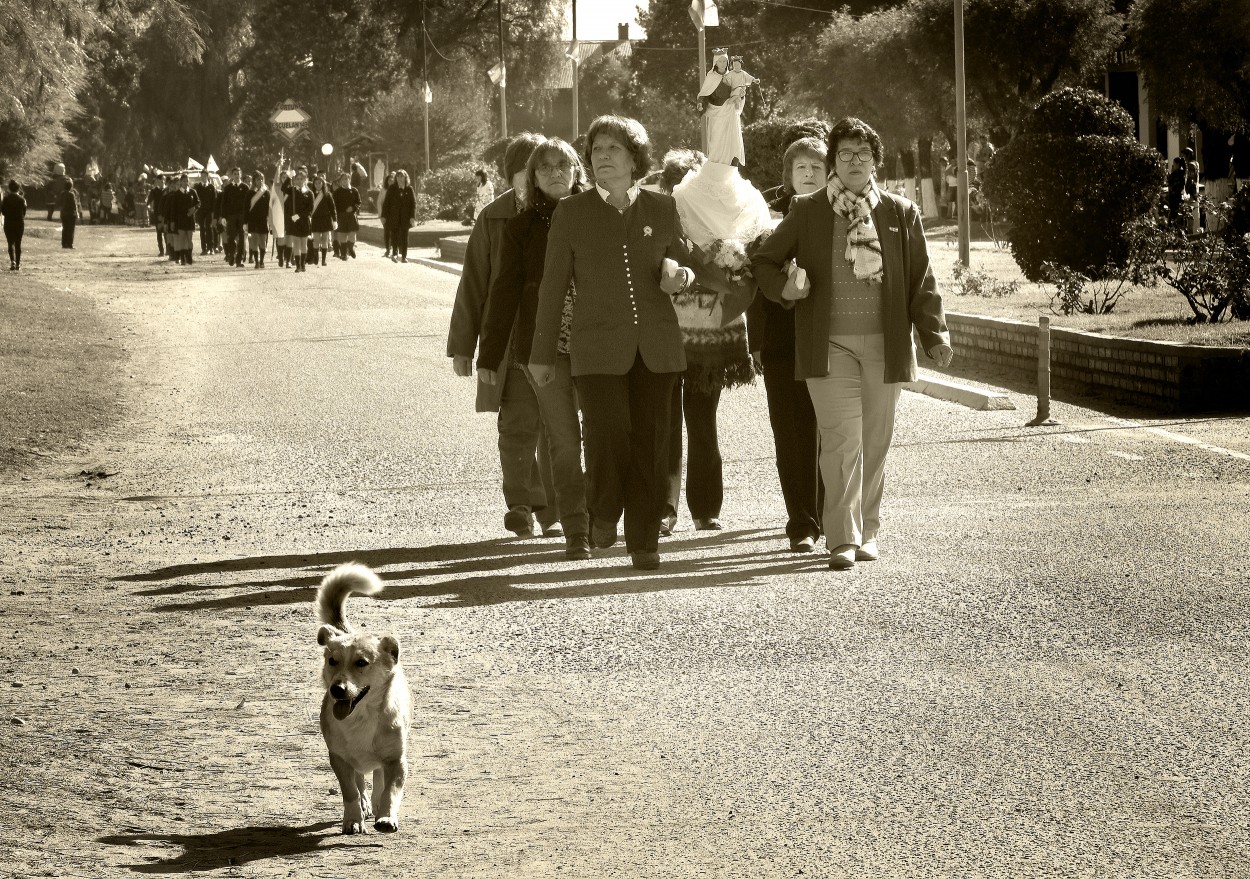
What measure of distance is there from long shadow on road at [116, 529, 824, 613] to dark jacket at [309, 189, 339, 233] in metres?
29.7

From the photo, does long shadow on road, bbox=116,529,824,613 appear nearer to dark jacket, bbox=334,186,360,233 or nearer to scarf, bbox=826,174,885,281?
scarf, bbox=826,174,885,281

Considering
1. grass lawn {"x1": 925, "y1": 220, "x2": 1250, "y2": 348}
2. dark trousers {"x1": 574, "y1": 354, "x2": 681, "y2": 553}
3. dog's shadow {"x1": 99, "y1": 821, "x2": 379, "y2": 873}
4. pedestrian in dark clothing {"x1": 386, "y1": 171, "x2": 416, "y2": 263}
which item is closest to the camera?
dog's shadow {"x1": 99, "y1": 821, "x2": 379, "y2": 873}

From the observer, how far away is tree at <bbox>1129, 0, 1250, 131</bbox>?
134ft

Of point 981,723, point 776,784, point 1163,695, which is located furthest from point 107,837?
point 1163,695

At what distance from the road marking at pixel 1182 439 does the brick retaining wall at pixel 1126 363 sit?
2.22ft

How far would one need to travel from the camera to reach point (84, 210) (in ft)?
303

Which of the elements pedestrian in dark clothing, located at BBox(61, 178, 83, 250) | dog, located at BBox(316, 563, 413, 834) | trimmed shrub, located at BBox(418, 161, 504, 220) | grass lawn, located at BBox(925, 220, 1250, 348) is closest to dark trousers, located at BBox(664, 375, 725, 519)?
dog, located at BBox(316, 563, 413, 834)

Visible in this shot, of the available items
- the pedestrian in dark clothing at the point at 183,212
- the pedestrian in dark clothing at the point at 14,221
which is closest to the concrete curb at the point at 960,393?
the pedestrian in dark clothing at the point at 14,221

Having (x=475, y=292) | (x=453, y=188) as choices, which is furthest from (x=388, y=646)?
(x=453, y=188)

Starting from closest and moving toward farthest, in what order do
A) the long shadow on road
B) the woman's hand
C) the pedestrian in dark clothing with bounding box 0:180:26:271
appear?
the long shadow on road → the woman's hand → the pedestrian in dark clothing with bounding box 0:180:26:271

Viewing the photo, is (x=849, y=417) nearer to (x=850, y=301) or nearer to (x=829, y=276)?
(x=850, y=301)

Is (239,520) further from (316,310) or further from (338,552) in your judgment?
(316,310)

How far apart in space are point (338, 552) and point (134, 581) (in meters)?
1.02

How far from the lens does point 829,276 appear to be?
8453 millimetres
